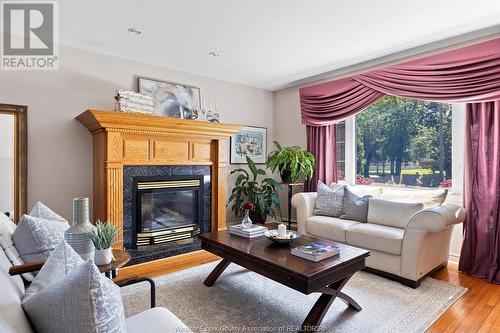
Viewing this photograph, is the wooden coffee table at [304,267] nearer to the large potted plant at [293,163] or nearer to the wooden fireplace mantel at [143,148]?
the wooden fireplace mantel at [143,148]

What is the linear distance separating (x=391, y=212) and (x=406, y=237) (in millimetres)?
463

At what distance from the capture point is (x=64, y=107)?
3.19 meters

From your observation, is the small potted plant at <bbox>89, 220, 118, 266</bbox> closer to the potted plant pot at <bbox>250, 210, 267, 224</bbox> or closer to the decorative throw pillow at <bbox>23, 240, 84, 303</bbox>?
the decorative throw pillow at <bbox>23, 240, 84, 303</bbox>

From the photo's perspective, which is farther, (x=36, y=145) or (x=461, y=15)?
(x=36, y=145)

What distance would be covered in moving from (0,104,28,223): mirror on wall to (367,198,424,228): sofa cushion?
3.70 m

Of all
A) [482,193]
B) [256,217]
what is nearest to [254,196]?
[256,217]

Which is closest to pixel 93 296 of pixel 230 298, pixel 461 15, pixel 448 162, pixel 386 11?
pixel 230 298

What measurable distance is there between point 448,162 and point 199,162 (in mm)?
3030

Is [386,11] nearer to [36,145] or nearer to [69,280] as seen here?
[69,280]

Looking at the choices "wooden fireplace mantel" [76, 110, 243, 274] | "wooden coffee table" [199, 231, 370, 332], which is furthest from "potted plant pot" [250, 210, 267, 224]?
"wooden coffee table" [199, 231, 370, 332]

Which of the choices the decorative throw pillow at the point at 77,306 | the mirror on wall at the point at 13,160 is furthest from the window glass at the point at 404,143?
the mirror on wall at the point at 13,160

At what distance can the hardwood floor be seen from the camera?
2012 mm

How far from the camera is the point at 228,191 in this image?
4.70 meters

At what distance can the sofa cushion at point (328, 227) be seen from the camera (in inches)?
125
